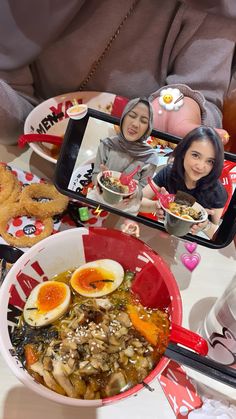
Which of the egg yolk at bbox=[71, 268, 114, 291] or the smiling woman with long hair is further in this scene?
the egg yolk at bbox=[71, 268, 114, 291]

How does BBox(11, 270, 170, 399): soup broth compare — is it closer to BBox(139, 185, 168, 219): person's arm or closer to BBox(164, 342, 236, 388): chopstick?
BBox(164, 342, 236, 388): chopstick

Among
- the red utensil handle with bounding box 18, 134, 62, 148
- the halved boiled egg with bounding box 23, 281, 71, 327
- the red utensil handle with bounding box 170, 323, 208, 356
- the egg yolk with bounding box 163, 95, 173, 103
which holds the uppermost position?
the egg yolk with bounding box 163, 95, 173, 103

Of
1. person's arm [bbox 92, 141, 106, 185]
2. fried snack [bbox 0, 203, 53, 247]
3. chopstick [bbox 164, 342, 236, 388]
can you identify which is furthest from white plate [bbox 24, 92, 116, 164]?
chopstick [bbox 164, 342, 236, 388]

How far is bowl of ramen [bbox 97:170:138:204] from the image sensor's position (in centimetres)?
56

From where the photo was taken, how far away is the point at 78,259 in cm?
67

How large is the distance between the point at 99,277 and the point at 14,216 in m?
0.21

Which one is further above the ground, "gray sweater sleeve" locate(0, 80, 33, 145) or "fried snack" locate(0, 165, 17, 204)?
"gray sweater sleeve" locate(0, 80, 33, 145)

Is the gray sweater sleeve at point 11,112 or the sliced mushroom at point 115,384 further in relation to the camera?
the gray sweater sleeve at point 11,112

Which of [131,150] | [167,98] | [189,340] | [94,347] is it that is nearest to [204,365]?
[189,340]

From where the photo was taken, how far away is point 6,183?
76 cm

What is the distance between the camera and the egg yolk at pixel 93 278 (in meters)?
0.65

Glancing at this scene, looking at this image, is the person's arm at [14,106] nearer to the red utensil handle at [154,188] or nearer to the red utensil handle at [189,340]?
the red utensil handle at [154,188]

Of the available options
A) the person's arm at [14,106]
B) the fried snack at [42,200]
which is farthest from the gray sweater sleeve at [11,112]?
the fried snack at [42,200]

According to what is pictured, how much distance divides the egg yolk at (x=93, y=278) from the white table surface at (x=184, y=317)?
0.12m
